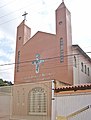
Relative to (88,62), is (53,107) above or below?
below

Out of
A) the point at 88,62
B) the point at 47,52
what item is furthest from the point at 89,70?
the point at 47,52

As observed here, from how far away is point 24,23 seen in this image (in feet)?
99.5

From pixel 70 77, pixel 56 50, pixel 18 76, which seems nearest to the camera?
pixel 70 77

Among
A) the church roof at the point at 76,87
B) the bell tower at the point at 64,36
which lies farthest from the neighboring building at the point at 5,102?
the church roof at the point at 76,87

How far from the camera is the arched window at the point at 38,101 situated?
19.0 meters

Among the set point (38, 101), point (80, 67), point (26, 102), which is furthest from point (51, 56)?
point (38, 101)

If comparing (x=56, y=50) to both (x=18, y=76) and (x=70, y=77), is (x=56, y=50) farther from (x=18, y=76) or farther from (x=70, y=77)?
(x=18, y=76)

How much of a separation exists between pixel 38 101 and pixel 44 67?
23.5 feet

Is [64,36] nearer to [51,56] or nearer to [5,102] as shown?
[51,56]

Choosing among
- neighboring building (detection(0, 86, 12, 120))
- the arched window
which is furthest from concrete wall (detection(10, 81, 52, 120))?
neighboring building (detection(0, 86, 12, 120))

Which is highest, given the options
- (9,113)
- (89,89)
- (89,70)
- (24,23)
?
(24,23)

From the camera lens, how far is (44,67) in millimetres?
26219

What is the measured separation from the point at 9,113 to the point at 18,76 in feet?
25.3

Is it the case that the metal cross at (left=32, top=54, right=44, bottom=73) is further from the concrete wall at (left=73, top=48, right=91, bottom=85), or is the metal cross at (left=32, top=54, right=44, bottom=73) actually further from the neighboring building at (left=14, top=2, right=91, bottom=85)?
the concrete wall at (left=73, top=48, right=91, bottom=85)
